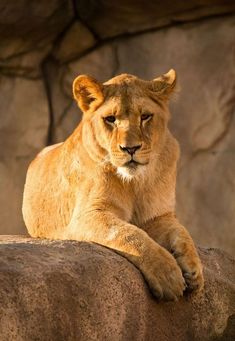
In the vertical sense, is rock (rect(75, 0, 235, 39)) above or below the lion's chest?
above

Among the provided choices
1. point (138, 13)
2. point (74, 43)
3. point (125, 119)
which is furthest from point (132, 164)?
point (74, 43)

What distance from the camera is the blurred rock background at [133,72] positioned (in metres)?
8.06

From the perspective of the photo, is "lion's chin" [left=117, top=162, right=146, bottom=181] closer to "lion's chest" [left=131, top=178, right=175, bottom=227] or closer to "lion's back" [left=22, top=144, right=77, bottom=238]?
"lion's chest" [left=131, top=178, right=175, bottom=227]

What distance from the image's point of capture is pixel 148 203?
5.27 metres

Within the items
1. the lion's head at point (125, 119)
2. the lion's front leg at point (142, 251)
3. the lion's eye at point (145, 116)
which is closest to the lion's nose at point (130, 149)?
the lion's head at point (125, 119)

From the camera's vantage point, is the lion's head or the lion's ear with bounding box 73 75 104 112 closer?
the lion's head

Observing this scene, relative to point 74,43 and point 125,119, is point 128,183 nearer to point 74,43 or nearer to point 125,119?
point 125,119

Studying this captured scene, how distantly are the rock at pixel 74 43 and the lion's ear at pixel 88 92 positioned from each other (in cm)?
328

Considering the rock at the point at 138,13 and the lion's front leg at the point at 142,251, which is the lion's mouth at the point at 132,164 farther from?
the rock at the point at 138,13

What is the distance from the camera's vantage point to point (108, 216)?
500cm

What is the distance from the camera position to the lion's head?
195 inches

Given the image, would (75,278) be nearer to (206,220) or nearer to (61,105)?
(206,220)

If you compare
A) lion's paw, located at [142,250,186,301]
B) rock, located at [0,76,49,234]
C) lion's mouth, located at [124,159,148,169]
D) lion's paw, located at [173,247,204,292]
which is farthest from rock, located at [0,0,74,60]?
lion's paw, located at [142,250,186,301]

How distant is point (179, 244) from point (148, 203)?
37 cm
